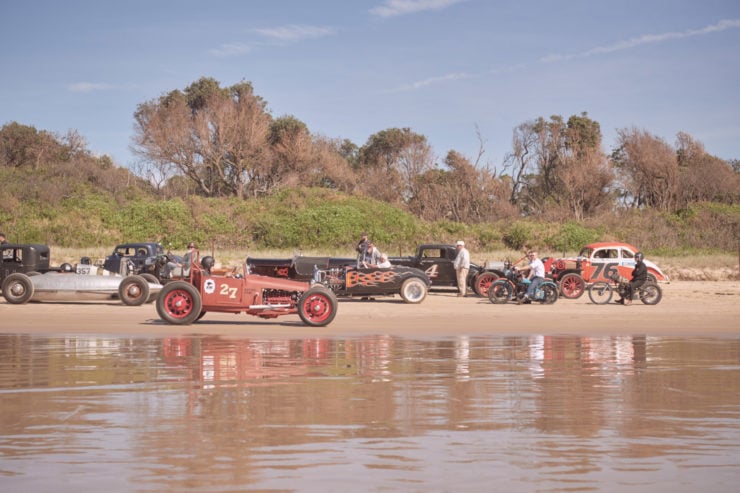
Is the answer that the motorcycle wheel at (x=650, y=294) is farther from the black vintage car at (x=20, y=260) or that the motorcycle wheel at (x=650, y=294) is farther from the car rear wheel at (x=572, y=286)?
the black vintage car at (x=20, y=260)

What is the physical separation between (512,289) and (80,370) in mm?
13193

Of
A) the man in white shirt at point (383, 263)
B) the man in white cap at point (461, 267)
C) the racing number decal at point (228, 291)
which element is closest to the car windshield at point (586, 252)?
the man in white cap at point (461, 267)

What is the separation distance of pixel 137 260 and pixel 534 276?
10570mm

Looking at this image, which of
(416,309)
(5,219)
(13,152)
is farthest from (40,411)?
(13,152)

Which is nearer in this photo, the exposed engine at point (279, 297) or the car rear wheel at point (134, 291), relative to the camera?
the exposed engine at point (279, 297)

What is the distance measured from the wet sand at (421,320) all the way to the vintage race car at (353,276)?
0.35m

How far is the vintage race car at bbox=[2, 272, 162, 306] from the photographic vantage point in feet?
64.8

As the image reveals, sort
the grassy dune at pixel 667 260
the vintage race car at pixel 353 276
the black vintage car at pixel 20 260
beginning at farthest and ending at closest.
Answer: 1. the grassy dune at pixel 667 260
2. the black vintage car at pixel 20 260
3. the vintage race car at pixel 353 276

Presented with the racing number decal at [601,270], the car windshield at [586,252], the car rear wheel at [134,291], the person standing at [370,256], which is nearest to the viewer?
the car rear wheel at [134,291]

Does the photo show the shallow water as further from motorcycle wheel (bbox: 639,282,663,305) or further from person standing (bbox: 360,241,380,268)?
person standing (bbox: 360,241,380,268)

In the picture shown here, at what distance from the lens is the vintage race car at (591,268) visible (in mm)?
23062

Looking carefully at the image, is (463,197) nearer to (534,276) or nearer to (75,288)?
(534,276)

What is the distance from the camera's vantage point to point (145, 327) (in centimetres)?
1508

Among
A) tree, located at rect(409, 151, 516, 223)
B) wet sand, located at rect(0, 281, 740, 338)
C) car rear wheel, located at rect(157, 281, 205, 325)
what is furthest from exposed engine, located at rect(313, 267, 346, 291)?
tree, located at rect(409, 151, 516, 223)
